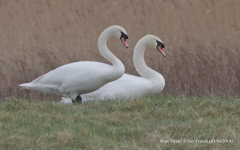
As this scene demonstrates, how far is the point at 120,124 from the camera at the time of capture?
4418 millimetres

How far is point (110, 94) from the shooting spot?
6.43 metres

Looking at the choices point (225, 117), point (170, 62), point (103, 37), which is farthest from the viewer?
point (170, 62)

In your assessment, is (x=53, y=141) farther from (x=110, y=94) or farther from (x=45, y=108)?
(x=110, y=94)

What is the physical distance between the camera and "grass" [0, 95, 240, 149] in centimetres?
373

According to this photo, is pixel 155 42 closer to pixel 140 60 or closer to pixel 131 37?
pixel 140 60

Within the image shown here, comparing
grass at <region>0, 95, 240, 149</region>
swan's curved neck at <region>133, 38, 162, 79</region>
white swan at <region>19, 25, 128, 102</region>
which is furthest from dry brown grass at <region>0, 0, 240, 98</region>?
grass at <region>0, 95, 240, 149</region>

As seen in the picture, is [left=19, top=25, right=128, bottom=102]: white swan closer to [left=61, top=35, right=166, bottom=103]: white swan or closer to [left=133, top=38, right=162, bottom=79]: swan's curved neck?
[left=61, top=35, right=166, bottom=103]: white swan

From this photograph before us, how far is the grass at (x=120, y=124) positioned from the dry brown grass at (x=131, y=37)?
1.74 m

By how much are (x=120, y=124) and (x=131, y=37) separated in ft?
13.5

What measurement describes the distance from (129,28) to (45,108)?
12.0 feet

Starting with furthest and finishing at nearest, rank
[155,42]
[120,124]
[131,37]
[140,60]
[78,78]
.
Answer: [131,37]
[140,60]
[155,42]
[78,78]
[120,124]

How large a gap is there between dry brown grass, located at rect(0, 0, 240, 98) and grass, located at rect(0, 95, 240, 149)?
68.6 inches

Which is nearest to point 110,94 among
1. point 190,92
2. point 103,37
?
point 103,37

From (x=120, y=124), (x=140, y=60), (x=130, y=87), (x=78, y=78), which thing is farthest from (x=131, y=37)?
(x=120, y=124)
